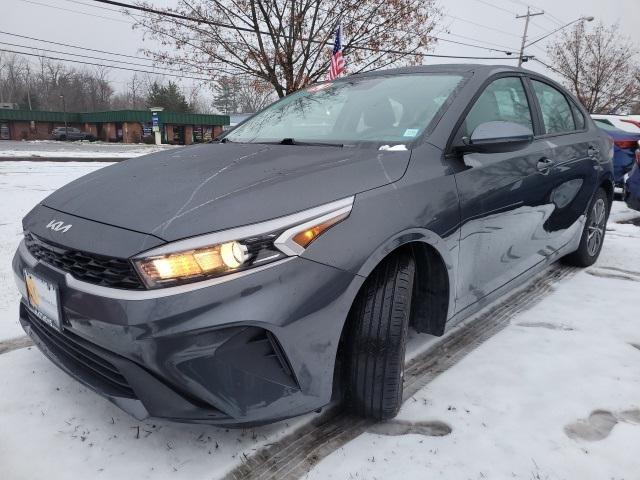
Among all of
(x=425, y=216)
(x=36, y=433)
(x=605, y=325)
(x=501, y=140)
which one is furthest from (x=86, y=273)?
(x=605, y=325)

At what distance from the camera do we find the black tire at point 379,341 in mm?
1763

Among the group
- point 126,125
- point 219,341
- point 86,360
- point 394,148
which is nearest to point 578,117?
point 394,148

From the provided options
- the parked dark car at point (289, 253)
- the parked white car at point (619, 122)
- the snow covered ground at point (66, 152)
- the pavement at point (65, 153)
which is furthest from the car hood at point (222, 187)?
the snow covered ground at point (66, 152)

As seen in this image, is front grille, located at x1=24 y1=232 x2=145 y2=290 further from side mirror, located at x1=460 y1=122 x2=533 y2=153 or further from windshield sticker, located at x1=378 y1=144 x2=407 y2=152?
side mirror, located at x1=460 y1=122 x2=533 y2=153

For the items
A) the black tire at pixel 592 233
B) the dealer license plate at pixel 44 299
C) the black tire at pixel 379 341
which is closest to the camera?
the dealer license plate at pixel 44 299

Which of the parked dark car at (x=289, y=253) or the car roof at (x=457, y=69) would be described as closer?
the parked dark car at (x=289, y=253)

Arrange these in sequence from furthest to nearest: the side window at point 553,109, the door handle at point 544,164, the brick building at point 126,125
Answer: the brick building at point 126,125
the side window at point 553,109
the door handle at point 544,164

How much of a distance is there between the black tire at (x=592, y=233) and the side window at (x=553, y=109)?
685 millimetres

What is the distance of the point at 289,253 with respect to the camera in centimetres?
150

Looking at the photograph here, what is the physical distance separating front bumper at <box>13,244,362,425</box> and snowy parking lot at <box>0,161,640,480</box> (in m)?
0.16

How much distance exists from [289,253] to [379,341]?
1.74 feet

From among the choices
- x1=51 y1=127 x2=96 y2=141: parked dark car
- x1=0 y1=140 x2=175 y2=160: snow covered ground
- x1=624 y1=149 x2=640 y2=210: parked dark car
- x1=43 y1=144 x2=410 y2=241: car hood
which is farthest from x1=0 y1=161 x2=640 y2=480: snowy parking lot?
x1=51 y1=127 x2=96 y2=141: parked dark car

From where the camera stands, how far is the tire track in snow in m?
1.69

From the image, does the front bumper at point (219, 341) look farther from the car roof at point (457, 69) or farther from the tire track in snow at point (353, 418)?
the car roof at point (457, 69)
